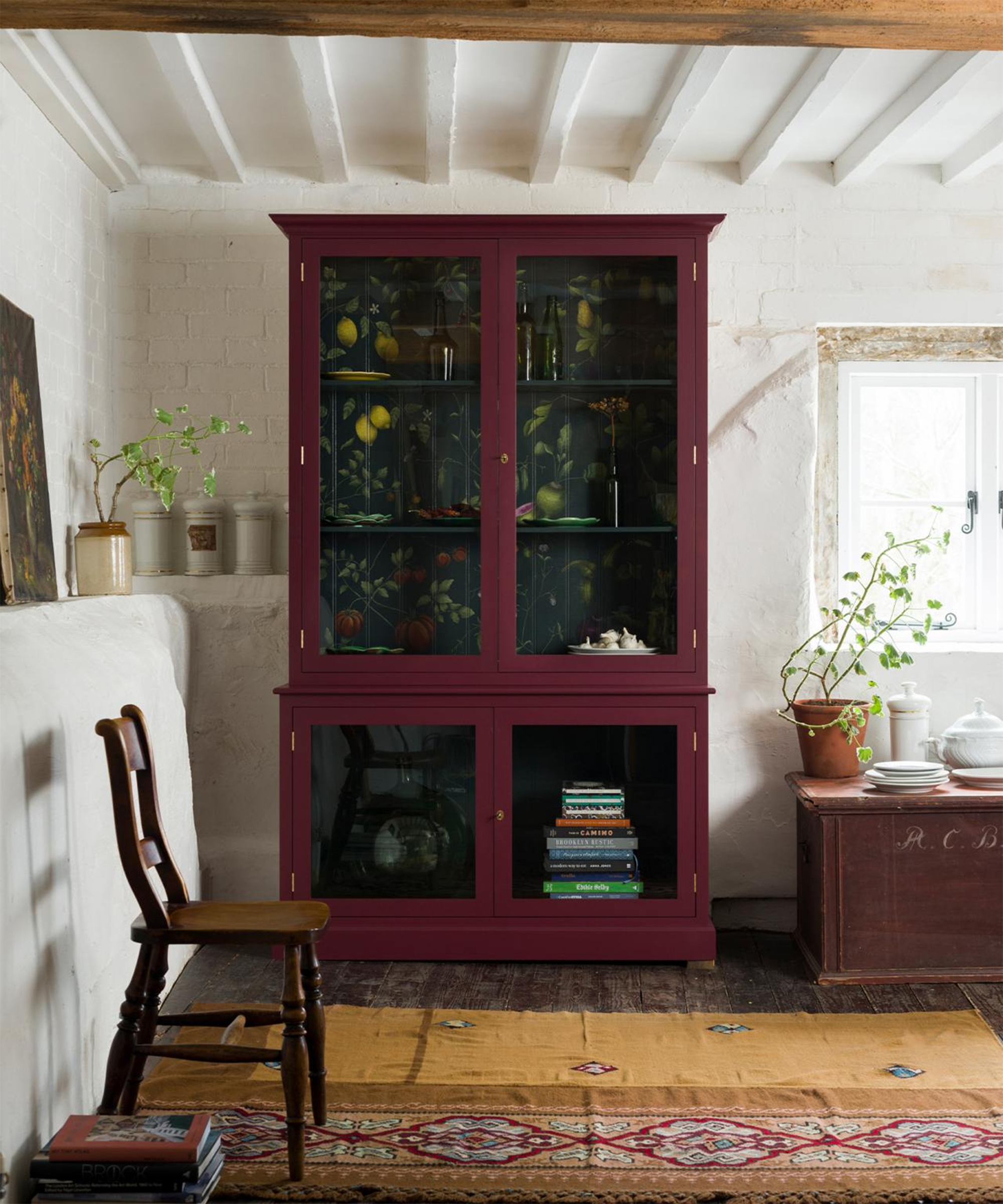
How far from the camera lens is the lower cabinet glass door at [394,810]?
12.1 feet

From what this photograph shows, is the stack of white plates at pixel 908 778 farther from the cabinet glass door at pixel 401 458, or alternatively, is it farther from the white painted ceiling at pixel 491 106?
the white painted ceiling at pixel 491 106

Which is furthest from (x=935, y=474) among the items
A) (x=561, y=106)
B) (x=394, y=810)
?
(x=394, y=810)

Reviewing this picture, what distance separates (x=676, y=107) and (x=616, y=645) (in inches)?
63.2

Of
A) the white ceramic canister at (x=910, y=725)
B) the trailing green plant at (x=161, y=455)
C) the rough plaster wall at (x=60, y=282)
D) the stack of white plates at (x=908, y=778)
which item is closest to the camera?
the rough plaster wall at (x=60, y=282)

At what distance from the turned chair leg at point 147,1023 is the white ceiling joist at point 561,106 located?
2.29 m

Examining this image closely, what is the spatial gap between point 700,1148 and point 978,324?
2.98 meters

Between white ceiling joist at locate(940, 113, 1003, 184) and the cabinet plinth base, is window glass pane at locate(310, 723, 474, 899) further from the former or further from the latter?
white ceiling joist at locate(940, 113, 1003, 184)

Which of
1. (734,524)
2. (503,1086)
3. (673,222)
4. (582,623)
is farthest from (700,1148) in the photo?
(673,222)

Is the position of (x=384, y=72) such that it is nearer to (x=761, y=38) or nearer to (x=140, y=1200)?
(x=761, y=38)

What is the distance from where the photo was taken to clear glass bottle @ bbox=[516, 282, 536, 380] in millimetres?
3719

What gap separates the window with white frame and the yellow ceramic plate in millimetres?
1694

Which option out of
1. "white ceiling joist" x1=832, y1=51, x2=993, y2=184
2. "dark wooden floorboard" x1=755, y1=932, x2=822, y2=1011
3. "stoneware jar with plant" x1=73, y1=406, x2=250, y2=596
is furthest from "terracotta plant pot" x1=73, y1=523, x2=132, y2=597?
"white ceiling joist" x1=832, y1=51, x2=993, y2=184

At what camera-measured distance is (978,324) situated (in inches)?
165

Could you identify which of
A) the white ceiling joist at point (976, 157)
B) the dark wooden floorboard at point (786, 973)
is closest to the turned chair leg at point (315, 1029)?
the dark wooden floorboard at point (786, 973)
